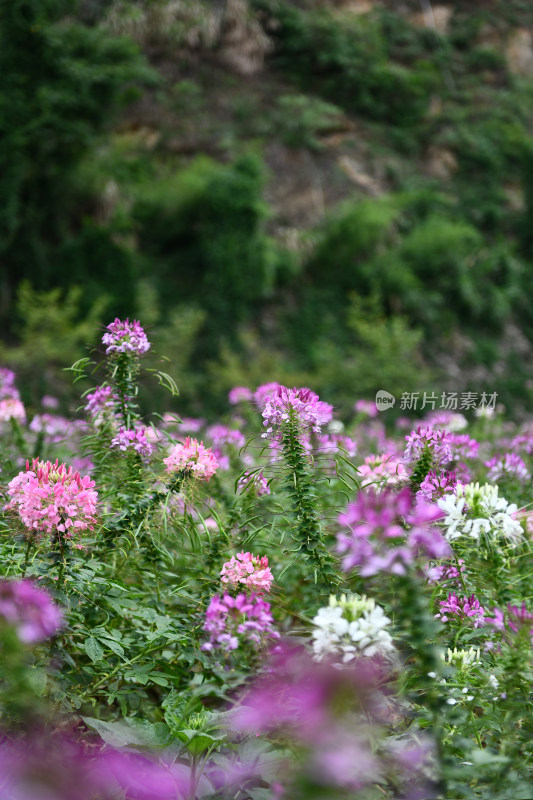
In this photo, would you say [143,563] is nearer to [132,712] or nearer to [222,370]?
[132,712]

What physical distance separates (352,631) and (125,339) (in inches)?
45.2

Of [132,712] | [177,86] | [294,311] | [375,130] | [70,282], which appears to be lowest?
[132,712]

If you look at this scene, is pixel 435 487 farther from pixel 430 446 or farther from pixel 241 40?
pixel 241 40

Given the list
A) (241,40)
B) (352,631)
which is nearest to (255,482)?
(352,631)

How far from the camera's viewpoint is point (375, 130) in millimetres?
20406

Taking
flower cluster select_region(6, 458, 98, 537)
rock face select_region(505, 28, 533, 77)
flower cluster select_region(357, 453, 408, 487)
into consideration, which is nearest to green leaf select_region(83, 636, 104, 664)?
flower cluster select_region(6, 458, 98, 537)

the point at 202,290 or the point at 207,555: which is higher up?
the point at 202,290

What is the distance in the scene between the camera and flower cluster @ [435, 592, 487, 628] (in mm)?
1603

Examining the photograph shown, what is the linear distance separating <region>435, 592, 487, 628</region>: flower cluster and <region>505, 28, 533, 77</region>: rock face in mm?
25642

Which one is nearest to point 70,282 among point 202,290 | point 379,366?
point 202,290

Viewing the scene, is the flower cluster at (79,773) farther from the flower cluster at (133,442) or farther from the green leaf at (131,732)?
the flower cluster at (133,442)

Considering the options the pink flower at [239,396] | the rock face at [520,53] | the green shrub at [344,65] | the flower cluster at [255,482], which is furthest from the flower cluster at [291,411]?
the rock face at [520,53]

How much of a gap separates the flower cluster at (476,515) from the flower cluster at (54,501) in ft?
2.48

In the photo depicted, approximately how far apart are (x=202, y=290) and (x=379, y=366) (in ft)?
13.7
